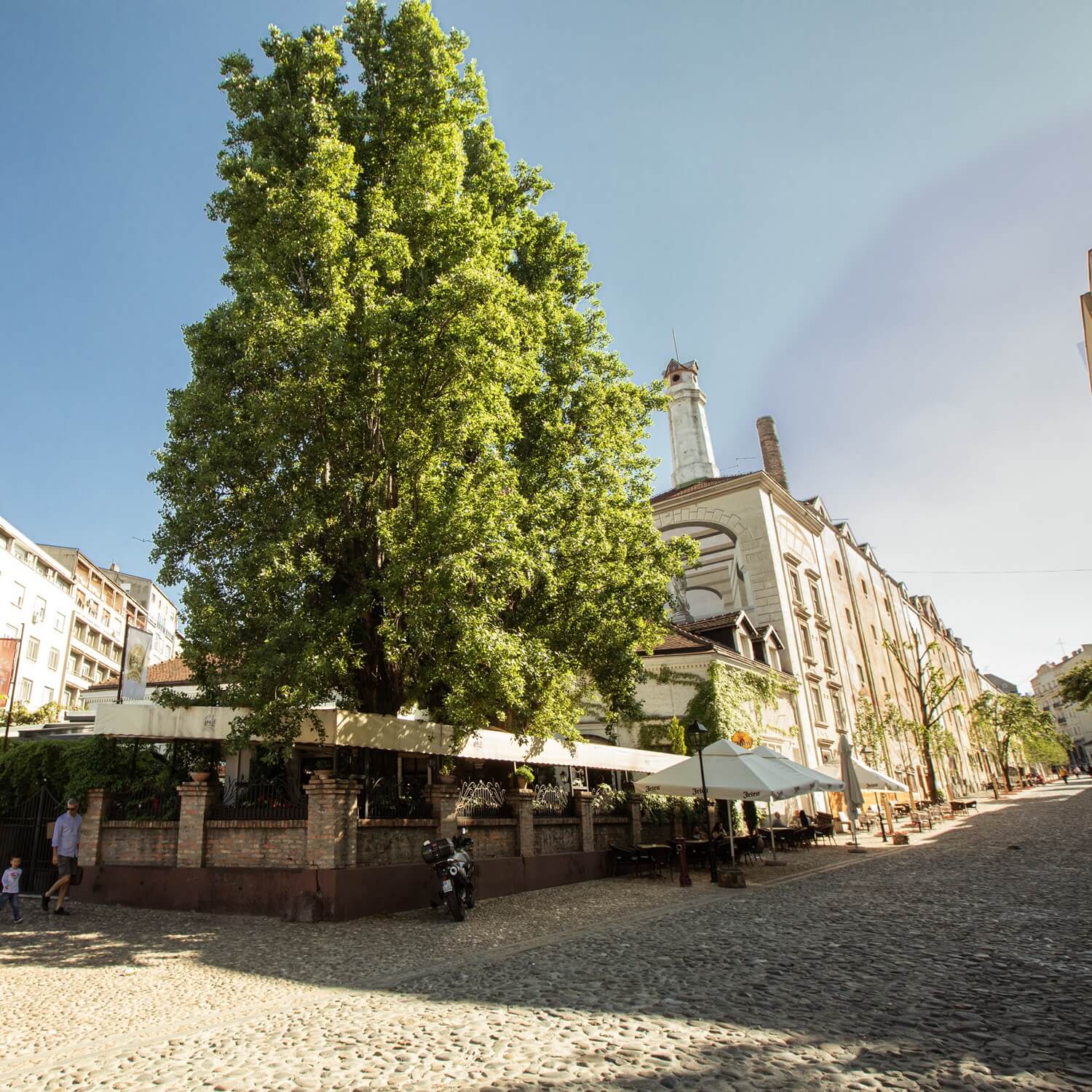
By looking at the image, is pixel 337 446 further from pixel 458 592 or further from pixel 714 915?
pixel 714 915

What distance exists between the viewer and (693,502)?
1420 inches

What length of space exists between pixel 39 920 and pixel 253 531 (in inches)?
257

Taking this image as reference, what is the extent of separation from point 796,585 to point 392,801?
26468mm

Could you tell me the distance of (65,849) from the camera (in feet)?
40.1

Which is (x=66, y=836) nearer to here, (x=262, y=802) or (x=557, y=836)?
(x=262, y=802)

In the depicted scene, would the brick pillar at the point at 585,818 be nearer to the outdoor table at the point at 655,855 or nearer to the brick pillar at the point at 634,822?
the outdoor table at the point at 655,855

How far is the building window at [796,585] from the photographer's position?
1346 inches

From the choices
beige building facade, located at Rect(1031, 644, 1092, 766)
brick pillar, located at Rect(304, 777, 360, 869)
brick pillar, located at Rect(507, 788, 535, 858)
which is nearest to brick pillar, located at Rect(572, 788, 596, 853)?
brick pillar, located at Rect(507, 788, 535, 858)

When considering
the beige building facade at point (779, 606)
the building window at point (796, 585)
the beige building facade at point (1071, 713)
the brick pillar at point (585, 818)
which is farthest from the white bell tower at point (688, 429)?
the beige building facade at point (1071, 713)

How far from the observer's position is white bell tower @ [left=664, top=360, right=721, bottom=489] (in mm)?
39844

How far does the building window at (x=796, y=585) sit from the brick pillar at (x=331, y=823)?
2647 centimetres

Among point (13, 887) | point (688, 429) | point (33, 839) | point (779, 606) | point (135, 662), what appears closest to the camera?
point (13, 887)

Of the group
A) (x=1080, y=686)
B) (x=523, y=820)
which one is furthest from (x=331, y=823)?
(x=1080, y=686)

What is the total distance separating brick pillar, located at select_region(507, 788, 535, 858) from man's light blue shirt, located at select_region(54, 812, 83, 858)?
24.2ft
